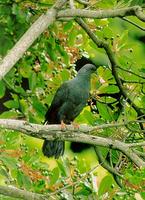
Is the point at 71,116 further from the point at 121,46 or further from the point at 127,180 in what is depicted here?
the point at 127,180

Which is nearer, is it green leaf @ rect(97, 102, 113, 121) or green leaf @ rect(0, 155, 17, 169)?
green leaf @ rect(0, 155, 17, 169)

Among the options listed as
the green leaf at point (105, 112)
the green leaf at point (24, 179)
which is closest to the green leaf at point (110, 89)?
the green leaf at point (105, 112)

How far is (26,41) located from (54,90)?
4.17 ft

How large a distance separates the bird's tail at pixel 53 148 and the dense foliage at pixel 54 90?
0.57 ft

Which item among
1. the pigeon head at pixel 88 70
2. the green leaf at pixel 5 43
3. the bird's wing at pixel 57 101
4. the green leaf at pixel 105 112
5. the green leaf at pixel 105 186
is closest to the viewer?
the green leaf at pixel 105 186

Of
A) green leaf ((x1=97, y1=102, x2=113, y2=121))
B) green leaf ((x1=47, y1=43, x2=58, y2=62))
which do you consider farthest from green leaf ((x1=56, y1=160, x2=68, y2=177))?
green leaf ((x1=47, y1=43, x2=58, y2=62))

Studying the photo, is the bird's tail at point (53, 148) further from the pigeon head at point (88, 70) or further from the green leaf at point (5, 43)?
the green leaf at point (5, 43)

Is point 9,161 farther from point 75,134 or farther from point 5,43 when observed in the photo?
point 5,43

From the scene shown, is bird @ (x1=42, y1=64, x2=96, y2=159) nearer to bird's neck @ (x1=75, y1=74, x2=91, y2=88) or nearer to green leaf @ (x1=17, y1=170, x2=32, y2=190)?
bird's neck @ (x1=75, y1=74, x2=91, y2=88)

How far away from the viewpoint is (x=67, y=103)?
5039 mm

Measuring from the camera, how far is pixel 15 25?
4.44 meters

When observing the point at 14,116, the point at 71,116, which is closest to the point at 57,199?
the point at 14,116

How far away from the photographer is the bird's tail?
15.8ft

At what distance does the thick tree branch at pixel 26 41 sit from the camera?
11.8ft
